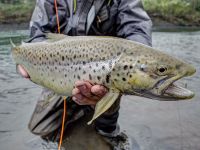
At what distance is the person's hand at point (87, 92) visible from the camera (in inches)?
97.7

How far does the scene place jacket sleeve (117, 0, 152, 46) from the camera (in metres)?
3.51

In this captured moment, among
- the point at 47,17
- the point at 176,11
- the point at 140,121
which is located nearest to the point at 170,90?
the point at 47,17

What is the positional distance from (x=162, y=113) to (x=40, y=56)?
2.98 metres

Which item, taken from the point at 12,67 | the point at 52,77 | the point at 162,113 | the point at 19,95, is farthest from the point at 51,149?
the point at 12,67

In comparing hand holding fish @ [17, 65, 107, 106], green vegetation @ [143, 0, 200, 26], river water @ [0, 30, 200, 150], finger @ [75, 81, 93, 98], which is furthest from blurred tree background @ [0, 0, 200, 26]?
finger @ [75, 81, 93, 98]

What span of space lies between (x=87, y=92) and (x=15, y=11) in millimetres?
25341

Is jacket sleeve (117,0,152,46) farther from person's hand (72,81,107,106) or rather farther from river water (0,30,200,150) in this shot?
river water (0,30,200,150)

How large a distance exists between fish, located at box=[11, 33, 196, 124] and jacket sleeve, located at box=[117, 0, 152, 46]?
940mm

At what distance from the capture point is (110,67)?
2.44 meters

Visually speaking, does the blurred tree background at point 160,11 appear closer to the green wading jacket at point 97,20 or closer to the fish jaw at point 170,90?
the green wading jacket at point 97,20

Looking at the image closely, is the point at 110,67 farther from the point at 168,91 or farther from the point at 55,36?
the point at 55,36

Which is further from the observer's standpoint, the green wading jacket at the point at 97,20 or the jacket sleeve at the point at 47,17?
the jacket sleeve at the point at 47,17

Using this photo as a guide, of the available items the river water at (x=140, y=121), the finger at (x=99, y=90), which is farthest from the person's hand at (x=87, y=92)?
the river water at (x=140, y=121)

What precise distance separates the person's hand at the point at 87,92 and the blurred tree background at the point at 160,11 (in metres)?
22.8
